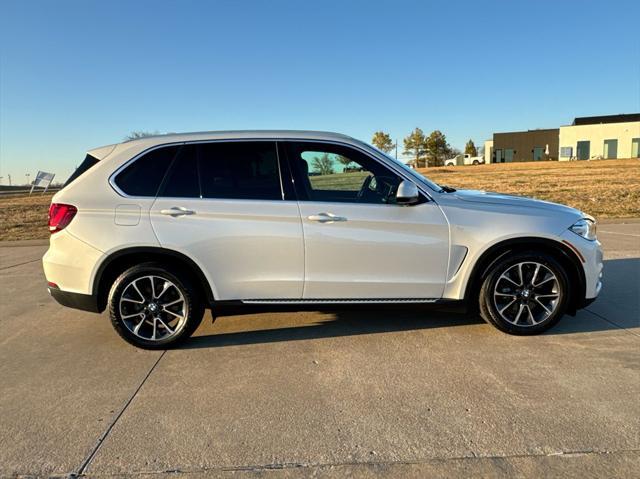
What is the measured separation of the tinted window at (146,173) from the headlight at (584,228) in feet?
11.7

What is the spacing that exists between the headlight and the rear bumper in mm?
4195

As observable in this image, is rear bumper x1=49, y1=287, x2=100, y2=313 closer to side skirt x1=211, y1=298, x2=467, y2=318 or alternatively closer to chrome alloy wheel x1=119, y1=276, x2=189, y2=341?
chrome alloy wheel x1=119, y1=276, x2=189, y2=341

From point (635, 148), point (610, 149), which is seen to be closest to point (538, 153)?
point (610, 149)

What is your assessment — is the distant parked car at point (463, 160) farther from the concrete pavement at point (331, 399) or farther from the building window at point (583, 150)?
the concrete pavement at point (331, 399)

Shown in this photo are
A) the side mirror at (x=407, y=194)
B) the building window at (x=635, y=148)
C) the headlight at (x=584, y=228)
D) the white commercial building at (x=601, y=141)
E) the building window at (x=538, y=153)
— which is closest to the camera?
the side mirror at (x=407, y=194)

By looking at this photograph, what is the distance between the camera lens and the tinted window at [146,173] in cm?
383

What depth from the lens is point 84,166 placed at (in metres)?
3.98

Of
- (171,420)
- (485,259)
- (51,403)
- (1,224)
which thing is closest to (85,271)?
(51,403)

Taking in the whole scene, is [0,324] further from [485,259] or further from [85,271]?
[485,259]

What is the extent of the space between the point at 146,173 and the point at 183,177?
12.6 inches

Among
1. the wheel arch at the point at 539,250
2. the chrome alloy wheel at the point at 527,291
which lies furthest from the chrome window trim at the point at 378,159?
the chrome alloy wheel at the point at 527,291

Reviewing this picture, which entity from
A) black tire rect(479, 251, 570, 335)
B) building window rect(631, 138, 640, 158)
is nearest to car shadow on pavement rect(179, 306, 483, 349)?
black tire rect(479, 251, 570, 335)

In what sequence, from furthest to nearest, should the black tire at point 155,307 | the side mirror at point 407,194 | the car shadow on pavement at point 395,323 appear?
the car shadow on pavement at point 395,323 → the black tire at point 155,307 → the side mirror at point 407,194

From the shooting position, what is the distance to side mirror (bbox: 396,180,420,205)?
370 centimetres
